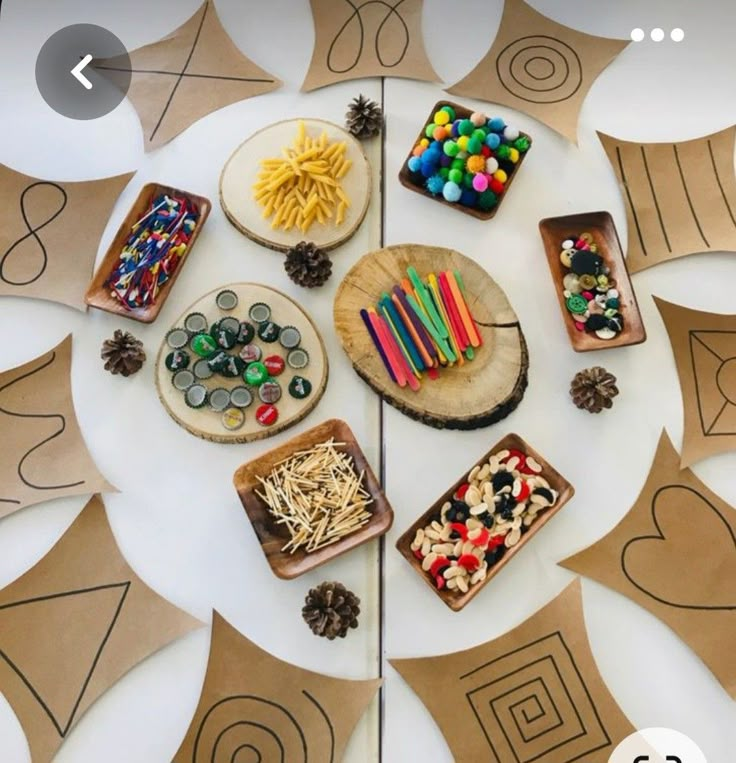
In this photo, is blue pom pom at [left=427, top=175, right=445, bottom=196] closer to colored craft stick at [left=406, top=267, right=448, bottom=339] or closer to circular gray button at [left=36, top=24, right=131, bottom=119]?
colored craft stick at [left=406, top=267, right=448, bottom=339]

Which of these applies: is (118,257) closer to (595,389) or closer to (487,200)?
(487,200)

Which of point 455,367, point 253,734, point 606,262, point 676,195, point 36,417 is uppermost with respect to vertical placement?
point 676,195

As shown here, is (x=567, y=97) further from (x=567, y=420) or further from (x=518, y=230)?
(x=567, y=420)

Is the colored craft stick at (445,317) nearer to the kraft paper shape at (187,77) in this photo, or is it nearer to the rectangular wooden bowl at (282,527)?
the rectangular wooden bowl at (282,527)

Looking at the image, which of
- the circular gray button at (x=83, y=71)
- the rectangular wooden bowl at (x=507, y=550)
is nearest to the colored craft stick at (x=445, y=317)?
the rectangular wooden bowl at (x=507, y=550)

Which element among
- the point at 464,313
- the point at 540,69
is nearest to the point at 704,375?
the point at 464,313

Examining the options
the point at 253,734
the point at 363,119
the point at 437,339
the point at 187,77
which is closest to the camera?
the point at 253,734
